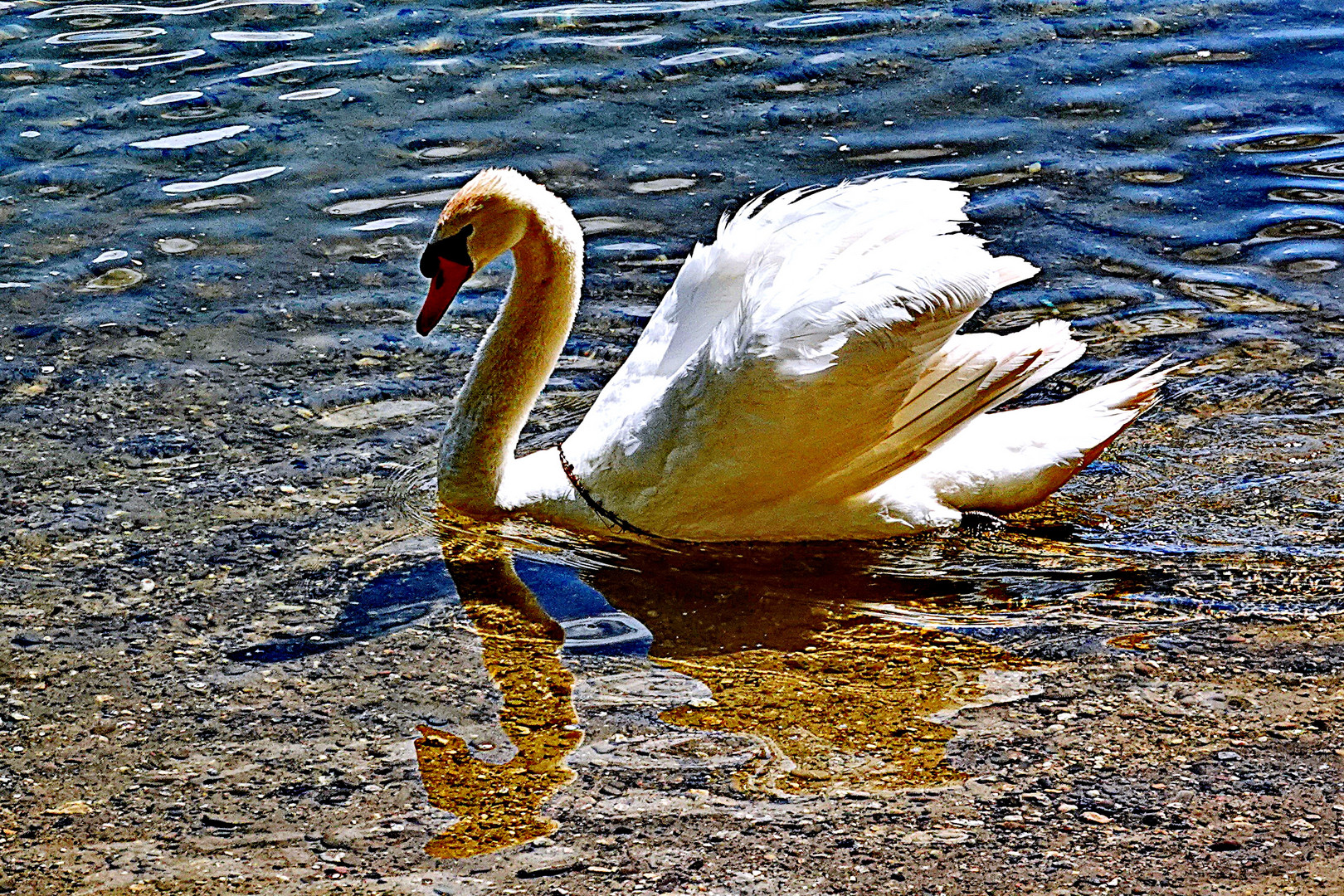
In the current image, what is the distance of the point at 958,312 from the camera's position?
17.3 feet

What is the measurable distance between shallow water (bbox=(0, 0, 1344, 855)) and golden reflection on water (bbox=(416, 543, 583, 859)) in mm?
31

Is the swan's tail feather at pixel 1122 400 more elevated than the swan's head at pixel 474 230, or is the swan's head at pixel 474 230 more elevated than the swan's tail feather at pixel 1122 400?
the swan's head at pixel 474 230

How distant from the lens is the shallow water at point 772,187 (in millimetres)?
5199

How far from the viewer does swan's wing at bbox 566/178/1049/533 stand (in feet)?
17.0

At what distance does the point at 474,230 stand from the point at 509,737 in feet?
6.00

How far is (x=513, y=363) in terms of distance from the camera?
231 inches

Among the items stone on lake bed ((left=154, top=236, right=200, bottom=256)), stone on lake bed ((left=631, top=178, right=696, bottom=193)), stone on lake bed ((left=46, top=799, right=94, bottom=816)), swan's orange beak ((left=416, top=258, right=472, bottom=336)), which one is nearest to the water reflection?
swan's orange beak ((left=416, top=258, right=472, bottom=336))

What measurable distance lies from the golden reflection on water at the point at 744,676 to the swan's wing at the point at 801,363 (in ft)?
1.03

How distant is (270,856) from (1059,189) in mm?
5360

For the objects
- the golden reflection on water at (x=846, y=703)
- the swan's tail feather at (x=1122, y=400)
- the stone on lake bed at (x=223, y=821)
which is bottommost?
the golden reflection on water at (x=846, y=703)

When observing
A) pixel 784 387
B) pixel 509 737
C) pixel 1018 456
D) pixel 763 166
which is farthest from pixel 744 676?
pixel 763 166

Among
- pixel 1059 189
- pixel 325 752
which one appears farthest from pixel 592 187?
pixel 325 752

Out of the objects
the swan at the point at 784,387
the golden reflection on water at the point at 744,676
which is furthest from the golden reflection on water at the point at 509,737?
the swan at the point at 784,387

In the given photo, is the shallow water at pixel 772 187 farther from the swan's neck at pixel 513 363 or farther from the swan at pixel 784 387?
the swan's neck at pixel 513 363
